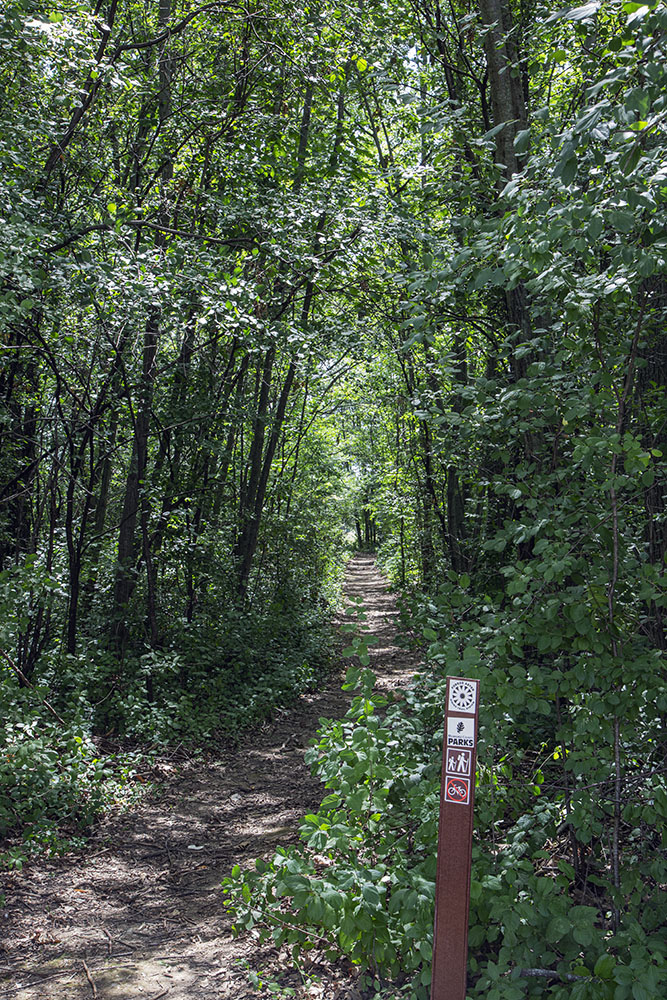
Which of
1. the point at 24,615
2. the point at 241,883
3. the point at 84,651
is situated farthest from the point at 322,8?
the point at 241,883

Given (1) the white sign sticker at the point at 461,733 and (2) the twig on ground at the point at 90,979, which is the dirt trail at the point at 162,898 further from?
(1) the white sign sticker at the point at 461,733

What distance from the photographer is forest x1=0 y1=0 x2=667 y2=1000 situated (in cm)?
282

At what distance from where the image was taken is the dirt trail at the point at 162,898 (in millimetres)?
3428

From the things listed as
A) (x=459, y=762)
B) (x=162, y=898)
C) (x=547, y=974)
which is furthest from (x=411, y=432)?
(x=459, y=762)

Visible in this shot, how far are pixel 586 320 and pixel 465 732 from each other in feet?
6.47

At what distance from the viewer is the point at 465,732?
2482 mm

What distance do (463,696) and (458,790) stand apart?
12.7 inches

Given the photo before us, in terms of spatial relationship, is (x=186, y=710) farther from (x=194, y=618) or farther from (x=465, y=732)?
(x=465, y=732)

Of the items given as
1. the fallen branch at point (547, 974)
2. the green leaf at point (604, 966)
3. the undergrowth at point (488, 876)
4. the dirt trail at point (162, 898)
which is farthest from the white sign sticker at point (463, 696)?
the dirt trail at point (162, 898)

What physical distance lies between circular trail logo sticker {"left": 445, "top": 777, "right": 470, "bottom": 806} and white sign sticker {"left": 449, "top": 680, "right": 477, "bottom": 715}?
0.24m

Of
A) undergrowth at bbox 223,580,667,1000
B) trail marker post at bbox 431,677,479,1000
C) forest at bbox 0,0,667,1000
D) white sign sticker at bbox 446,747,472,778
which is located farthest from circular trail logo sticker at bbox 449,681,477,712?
forest at bbox 0,0,667,1000

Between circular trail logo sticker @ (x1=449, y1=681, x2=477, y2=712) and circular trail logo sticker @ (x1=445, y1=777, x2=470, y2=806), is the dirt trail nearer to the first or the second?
circular trail logo sticker @ (x1=445, y1=777, x2=470, y2=806)

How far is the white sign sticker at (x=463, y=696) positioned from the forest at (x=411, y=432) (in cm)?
50

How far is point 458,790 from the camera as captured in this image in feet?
7.99
